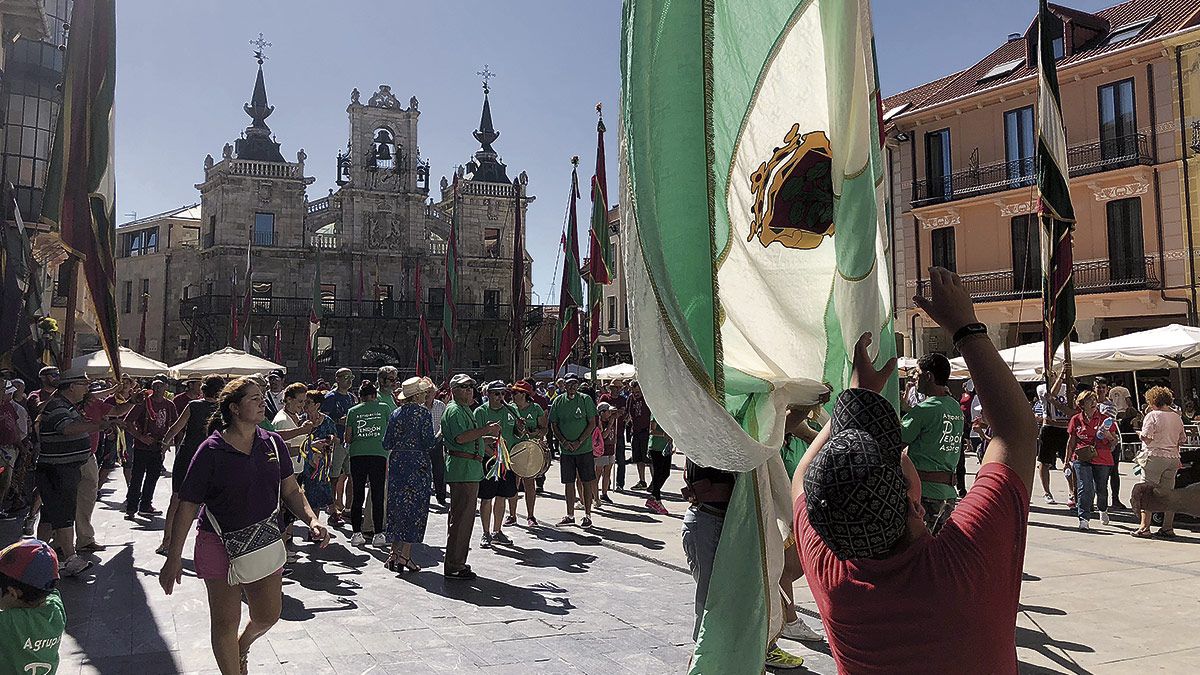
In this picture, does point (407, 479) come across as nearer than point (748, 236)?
No

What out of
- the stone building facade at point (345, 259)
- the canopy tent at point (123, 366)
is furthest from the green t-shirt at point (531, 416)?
the stone building facade at point (345, 259)

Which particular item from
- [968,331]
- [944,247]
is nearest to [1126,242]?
[944,247]

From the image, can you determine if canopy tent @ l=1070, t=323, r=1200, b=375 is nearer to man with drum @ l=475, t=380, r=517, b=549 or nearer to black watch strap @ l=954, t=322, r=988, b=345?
man with drum @ l=475, t=380, r=517, b=549

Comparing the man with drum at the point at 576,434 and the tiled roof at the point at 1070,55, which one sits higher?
the tiled roof at the point at 1070,55

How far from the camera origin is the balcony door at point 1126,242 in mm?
22766

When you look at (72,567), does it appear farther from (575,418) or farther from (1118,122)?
(1118,122)

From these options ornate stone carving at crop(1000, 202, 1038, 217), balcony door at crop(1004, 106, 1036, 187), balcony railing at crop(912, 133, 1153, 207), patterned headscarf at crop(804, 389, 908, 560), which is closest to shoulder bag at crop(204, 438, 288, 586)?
patterned headscarf at crop(804, 389, 908, 560)

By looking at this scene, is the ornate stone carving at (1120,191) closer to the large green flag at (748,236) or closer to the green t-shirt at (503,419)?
the green t-shirt at (503,419)

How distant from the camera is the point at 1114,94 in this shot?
A: 76.3ft

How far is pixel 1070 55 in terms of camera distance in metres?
24.6

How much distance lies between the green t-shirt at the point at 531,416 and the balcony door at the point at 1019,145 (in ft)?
61.8

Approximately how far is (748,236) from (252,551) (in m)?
3.00

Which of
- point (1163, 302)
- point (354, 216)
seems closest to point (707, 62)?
point (1163, 302)

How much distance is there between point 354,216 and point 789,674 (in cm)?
4776
